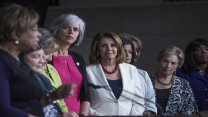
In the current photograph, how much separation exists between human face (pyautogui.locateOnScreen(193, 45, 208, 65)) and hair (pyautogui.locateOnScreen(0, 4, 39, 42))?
304cm

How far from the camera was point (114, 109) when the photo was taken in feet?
Result: 16.8

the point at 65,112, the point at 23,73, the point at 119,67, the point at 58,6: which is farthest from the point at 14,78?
the point at 58,6

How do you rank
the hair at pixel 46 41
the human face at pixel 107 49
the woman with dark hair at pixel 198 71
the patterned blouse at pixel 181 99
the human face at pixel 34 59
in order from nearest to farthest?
the human face at pixel 34 59 < the hair at pixel 46 41 < the human face at pixel 107 49 < the patterned blouse at pixel 181 99 < the woman with dark hair at pixel 198 71

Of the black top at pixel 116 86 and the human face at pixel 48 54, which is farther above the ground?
the human face at pixel 48 54

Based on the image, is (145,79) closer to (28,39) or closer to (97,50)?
(97,50)

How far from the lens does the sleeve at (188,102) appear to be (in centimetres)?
581

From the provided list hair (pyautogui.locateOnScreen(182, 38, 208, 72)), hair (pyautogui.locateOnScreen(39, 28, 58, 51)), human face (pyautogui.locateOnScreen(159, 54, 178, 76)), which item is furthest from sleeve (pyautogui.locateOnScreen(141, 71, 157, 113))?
hair (pyautogui.locateOnScreen(39, 28, 58, 51))

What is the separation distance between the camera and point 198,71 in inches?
252

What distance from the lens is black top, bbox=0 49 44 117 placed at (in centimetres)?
349

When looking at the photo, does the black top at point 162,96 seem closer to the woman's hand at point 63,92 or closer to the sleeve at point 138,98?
the sleeve at point 138,98

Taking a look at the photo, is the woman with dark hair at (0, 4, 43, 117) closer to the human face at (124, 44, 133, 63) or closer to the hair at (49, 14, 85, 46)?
the hair at (49, 14, 85, 46)

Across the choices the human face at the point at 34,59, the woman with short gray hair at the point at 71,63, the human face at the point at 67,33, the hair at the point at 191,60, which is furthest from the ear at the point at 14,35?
the hair at the point at 191,60

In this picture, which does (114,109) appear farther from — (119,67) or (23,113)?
(23,113)

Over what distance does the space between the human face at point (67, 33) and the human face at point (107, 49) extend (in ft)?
0.84
